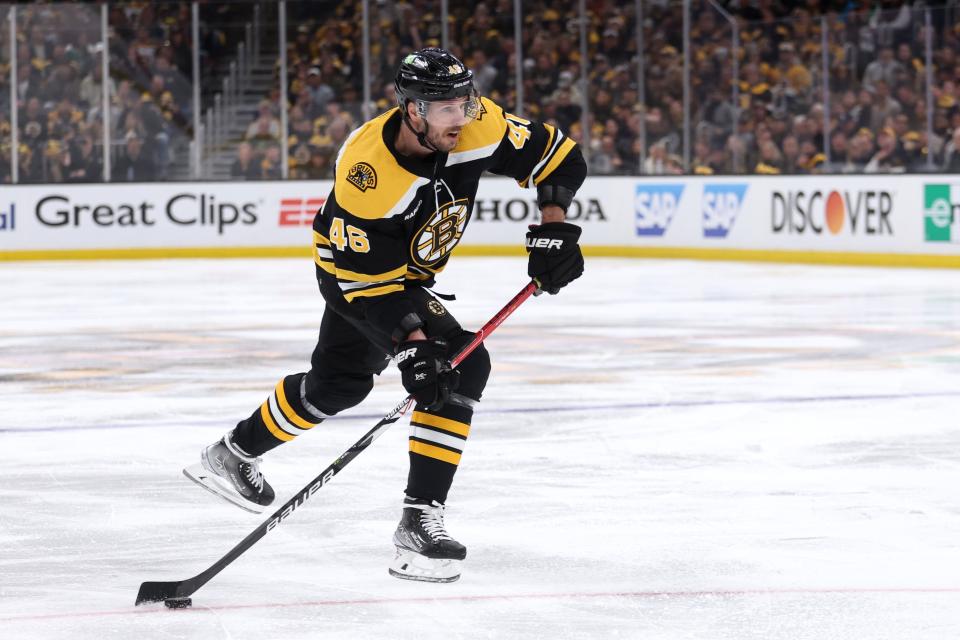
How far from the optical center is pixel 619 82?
47.9 ft

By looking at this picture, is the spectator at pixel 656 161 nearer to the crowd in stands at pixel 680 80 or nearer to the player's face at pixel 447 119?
the crowd in stands at pixel 680 80

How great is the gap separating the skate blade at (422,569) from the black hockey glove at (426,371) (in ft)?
1.03

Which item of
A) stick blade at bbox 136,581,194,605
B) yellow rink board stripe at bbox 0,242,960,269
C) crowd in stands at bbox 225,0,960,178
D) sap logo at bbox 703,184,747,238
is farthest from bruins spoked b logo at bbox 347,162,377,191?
sap logo at bbox 703,184,747,238

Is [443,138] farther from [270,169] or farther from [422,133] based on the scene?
[270,169]

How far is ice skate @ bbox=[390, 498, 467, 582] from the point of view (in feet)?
10.4

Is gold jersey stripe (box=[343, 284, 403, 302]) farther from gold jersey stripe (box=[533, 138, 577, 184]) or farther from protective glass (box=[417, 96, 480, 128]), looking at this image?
gold jersey stripe (box=[533, 138, 577, 184])

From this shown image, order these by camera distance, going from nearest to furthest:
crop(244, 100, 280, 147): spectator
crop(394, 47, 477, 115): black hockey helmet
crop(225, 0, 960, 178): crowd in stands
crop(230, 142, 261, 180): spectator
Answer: crop(394, 47, 477, 115): black hockey helmet, crop(225, 0, 960, 178): crowd in stands, crop(230, 142, 261, 180): spectator, crop(244, 100, 280, 147): spectator

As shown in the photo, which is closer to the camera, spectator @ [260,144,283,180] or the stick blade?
the stick blade

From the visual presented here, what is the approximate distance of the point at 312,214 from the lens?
14273 mm

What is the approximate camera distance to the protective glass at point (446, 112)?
311cm

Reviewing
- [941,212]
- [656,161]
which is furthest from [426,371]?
[656,161]

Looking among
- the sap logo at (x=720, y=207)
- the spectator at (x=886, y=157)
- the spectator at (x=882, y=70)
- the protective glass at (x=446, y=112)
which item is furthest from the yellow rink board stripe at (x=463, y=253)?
the protective glass at (x=446, y=112)

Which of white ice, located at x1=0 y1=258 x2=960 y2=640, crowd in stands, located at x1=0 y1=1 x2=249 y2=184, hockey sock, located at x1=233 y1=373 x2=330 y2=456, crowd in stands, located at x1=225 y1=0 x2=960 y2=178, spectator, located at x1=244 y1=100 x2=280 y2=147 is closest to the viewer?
white ice, located at x1=0 y1=258 x2=960 y2=640

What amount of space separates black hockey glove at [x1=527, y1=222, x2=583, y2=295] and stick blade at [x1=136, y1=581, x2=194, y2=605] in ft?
3.23
